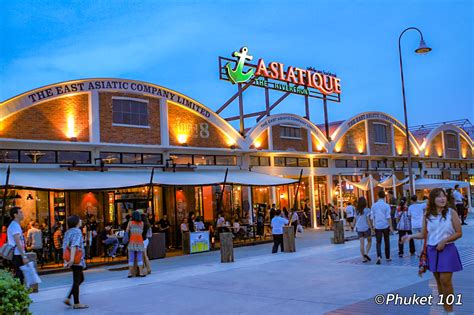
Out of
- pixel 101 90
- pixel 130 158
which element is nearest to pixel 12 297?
pixel 101 90

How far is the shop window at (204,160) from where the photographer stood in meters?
21.0

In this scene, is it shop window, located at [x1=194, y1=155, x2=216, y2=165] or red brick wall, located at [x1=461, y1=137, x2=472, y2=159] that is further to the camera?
red brick wall, located at [x1=461, y1=137, x2=472, y2=159]

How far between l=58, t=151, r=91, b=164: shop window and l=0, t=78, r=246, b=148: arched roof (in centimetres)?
189

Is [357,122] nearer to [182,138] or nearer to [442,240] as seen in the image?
[182,138]

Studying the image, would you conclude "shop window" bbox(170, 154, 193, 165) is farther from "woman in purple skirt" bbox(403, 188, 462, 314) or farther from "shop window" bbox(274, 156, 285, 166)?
"woman in purple skirt" bbox(403, 188, 462, 314)

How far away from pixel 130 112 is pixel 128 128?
0.62 meters

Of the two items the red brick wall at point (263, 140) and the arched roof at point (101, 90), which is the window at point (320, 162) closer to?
the red brick wall at point (263, 140)

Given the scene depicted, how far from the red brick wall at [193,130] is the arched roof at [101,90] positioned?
206mm

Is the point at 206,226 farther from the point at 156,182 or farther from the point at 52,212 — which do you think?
the point at 52,212

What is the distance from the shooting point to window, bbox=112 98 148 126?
718 inches

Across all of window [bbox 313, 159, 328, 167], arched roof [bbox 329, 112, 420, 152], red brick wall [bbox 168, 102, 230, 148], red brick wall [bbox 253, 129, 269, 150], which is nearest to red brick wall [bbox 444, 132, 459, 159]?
arched roof [bbox 329, 112, 420, 152]

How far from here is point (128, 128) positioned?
18.5 meters

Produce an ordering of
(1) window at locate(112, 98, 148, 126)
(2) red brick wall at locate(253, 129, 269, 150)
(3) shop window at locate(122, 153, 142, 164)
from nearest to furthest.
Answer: (1) window at locate(112, 98, 148, 126) → (3) shop window at locate(122, 153, 142, 164) → (2) red brick wall at locate(253, 129, 269, 150)

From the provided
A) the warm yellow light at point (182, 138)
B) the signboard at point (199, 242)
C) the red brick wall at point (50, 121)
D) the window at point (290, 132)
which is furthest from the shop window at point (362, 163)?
the red brick wall at point (50, 121)
